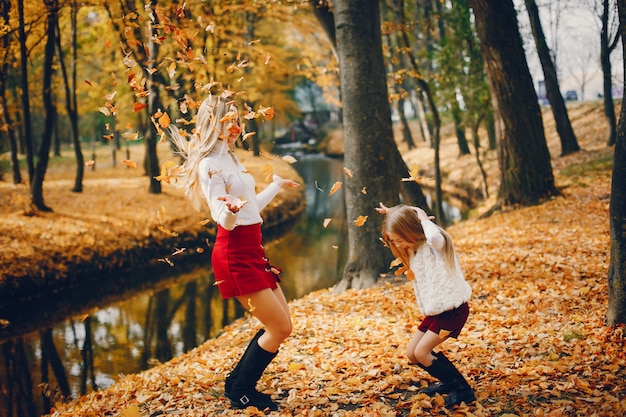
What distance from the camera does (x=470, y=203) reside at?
2027cm

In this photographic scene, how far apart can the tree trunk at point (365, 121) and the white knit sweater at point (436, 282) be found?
153 inches

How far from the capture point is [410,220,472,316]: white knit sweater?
3947mm

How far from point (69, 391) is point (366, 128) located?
5.33m

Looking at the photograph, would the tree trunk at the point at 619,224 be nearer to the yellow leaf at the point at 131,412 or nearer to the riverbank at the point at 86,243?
the yellow leaf at the point at 131,412

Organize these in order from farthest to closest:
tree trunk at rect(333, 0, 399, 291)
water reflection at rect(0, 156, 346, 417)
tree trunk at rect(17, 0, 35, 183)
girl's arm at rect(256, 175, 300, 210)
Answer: tree trunk at rect(17, 0, 35, 183) → tree trunk at rect(333, 0, 399, 291) → water reflection at rect(0, 156, 346, 417) → girl's arm at rect(256, 175, 300, 210)

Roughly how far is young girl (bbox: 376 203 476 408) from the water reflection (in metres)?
1.20

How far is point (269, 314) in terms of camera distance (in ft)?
13.3

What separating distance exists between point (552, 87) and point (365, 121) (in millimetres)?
12778

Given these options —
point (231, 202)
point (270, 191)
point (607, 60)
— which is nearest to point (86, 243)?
point (270, 191)

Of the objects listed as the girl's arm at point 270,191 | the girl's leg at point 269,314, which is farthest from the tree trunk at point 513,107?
the girl's leg at point 269,314

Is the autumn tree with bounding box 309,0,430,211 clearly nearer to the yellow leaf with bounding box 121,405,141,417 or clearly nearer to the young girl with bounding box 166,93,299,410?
the young girl with bounding box 166,93,299,410

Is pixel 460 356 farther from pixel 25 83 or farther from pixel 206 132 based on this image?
pixel 25 83

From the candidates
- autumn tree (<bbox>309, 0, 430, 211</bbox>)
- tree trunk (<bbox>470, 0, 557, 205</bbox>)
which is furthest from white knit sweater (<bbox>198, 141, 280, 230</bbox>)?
tree trunk (<bbox>470, 0, 557, 205</bbox>)

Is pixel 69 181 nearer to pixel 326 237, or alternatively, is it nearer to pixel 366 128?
pixel 326 237
